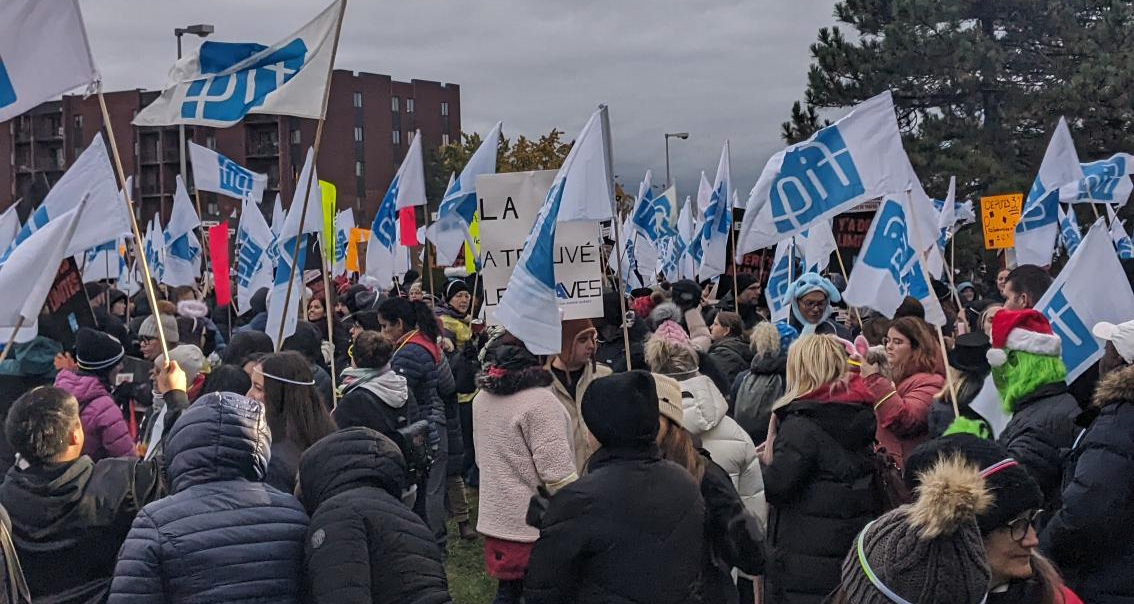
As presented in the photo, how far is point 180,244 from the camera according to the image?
64.5ft

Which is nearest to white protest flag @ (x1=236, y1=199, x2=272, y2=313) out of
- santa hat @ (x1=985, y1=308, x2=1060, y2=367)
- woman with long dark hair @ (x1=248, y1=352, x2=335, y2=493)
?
woman with long dark hair @ (x1=248, y1=352, x2=335, y2=493)

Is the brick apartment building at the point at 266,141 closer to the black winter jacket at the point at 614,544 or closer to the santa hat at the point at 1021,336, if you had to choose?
the santa hat at the point at 1021,336

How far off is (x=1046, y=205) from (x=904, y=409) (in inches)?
345

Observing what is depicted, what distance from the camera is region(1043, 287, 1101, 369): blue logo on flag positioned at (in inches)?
256

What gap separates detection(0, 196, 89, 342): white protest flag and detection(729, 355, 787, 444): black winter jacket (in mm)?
3812

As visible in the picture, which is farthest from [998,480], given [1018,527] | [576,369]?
[576,369]

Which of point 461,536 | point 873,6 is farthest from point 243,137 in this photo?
point 461,536

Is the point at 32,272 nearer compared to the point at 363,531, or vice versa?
the point at 363,531

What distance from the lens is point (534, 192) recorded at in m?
7.82

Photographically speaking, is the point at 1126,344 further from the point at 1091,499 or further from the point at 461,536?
the point at 461,536

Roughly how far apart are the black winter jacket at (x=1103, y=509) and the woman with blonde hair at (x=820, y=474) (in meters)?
0.91

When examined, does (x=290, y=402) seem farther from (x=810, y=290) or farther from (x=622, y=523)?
(x=810, y=290)

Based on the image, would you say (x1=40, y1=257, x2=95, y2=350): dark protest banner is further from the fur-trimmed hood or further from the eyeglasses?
the eyeglasses

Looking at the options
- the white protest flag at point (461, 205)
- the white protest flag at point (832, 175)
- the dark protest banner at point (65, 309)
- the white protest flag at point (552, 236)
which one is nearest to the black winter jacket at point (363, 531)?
the white protest flag at point (552, 236)
